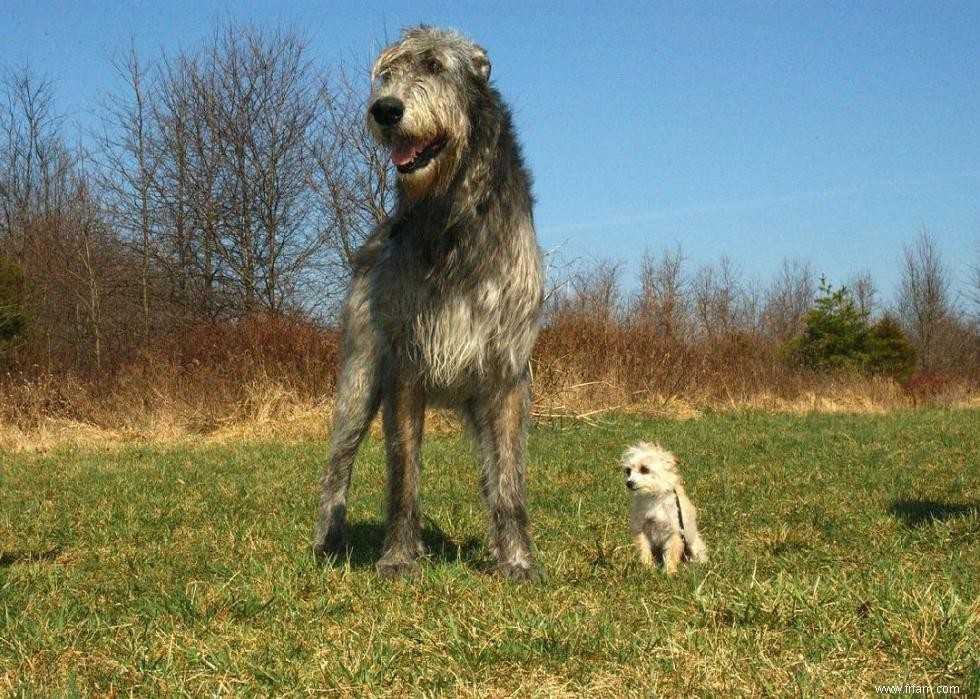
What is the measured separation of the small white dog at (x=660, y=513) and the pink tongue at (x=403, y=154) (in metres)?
2.00

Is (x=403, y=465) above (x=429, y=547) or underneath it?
above

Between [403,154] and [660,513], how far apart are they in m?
2.18

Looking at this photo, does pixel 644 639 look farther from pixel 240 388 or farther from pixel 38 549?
pixel 240 388

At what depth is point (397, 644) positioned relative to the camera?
116 inches

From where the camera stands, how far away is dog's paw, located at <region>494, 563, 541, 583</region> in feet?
13.4

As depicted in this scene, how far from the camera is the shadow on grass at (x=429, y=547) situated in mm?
4616

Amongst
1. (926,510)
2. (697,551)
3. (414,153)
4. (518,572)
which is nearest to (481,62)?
(414,153)

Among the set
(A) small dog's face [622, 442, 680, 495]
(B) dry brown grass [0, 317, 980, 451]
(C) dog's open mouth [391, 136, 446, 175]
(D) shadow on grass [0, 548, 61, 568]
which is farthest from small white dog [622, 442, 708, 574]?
(B) dry brown grass [0, 317, 980, 451]

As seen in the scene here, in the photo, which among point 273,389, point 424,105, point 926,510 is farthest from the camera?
point 273,389

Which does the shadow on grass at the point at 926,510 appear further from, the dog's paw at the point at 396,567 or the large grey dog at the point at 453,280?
the dog's paw at the point at 396,567

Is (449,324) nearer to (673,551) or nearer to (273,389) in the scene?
(673,551)

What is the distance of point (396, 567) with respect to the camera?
13.8 ft

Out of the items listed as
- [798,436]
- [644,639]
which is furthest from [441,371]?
[798,436]

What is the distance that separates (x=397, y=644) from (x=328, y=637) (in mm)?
310
